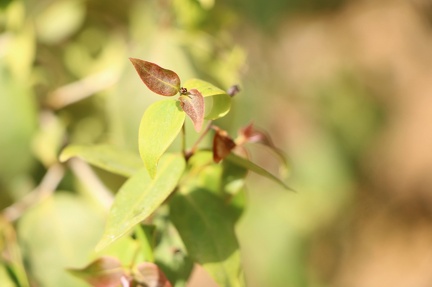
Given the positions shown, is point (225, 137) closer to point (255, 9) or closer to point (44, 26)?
point (44, 26)

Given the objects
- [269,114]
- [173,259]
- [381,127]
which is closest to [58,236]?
[173,259]

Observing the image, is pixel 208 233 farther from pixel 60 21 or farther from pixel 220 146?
pixel 60 21

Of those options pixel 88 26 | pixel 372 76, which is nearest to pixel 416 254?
pixel 372 76

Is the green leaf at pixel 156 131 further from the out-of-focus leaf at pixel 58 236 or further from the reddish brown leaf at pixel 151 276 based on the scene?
the out-of-focus leaf at pixel 58 236

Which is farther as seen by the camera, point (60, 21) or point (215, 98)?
point (60, 21)

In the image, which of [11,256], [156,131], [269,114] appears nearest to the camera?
[156,131]

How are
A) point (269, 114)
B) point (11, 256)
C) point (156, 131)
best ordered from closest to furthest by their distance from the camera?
point (156, 131) → point (11, 256) → point (269, 114)

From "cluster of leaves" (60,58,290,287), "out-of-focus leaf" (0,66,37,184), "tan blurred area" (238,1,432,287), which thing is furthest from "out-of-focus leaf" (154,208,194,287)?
"tan blurred area" (238,1,432,287)

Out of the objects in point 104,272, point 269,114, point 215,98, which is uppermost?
point 215,98
